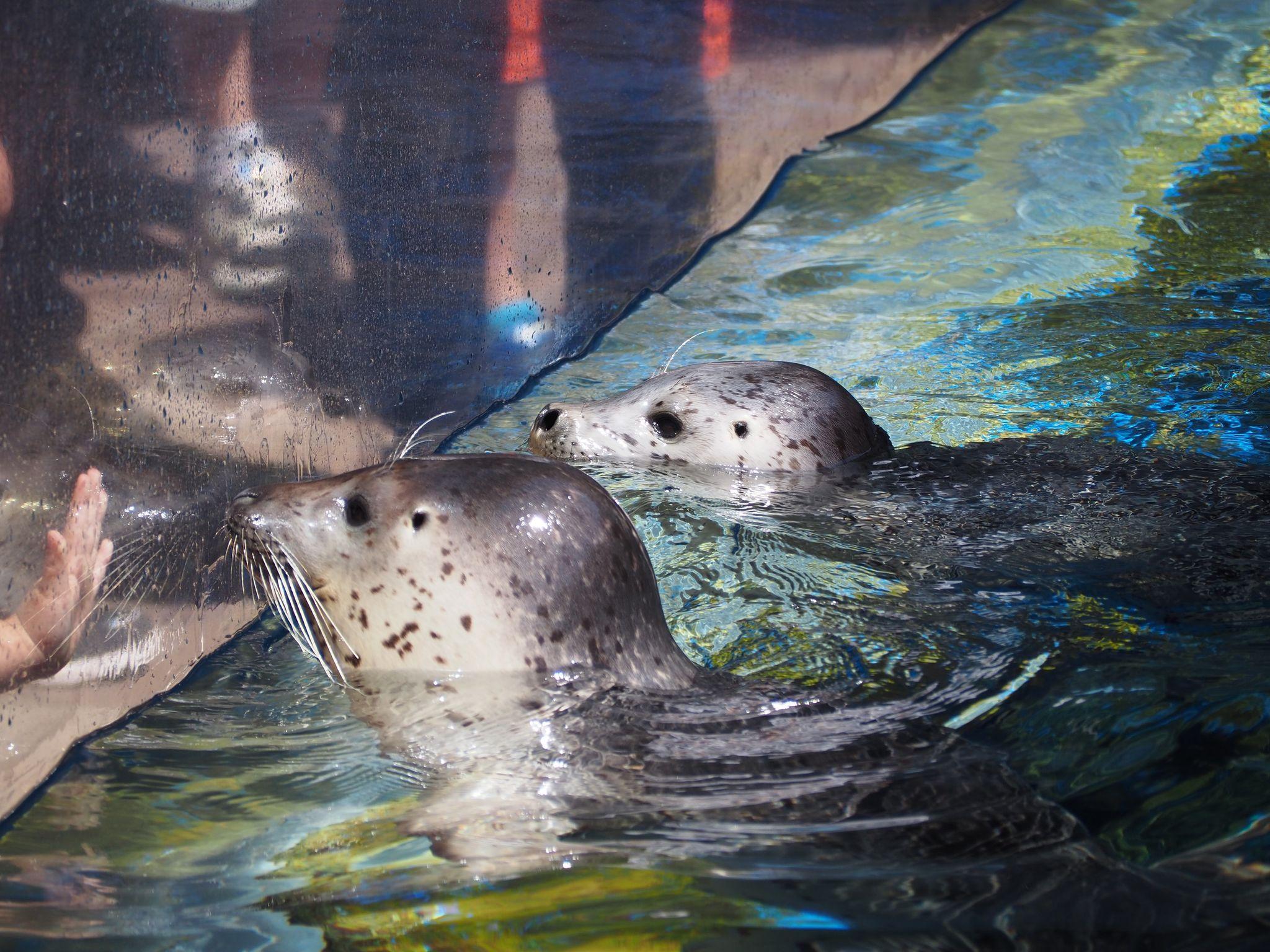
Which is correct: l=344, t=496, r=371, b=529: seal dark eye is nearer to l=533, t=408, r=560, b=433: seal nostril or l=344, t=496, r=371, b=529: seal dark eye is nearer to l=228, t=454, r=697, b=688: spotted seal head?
Result: l=228, t=454, r=697, b=688: spotted seal head

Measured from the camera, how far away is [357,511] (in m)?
3.08

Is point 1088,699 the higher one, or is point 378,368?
point 378,368

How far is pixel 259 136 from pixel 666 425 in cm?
179

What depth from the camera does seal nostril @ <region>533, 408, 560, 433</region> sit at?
481 centimetres

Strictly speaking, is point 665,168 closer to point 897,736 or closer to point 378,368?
point 378,368

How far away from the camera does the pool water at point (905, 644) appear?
2.25 meters

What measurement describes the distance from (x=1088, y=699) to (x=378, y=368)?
2567 mm

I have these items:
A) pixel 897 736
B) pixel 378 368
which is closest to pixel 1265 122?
pixel 378 368

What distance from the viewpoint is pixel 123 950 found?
2189 millimetres

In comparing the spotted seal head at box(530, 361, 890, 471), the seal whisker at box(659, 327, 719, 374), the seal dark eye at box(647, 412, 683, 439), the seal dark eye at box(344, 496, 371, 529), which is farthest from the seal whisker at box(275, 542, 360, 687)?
the seal whisker at box(659, 327, 719, 374)

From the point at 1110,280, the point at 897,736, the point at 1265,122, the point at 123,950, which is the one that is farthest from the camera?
the point at 1265,122

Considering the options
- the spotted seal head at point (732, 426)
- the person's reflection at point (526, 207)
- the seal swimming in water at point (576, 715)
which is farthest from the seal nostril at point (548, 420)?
the seal swimming in water at point (576, 715)

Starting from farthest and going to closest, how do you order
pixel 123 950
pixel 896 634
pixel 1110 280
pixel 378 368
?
pixel 1110 280, pixel 378 368, pixel 896 634, pixel 123 950

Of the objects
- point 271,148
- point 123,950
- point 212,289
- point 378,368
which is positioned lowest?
point 123,950
